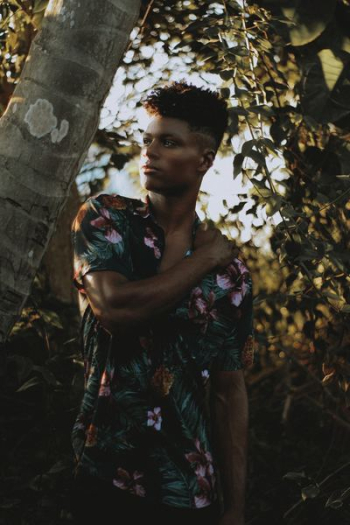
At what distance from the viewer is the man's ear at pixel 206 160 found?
2.45 meters

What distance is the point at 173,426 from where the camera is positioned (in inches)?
83.8

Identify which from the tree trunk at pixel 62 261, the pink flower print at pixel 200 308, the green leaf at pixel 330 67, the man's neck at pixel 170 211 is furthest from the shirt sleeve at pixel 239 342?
the tree trunk at pixel 62 261

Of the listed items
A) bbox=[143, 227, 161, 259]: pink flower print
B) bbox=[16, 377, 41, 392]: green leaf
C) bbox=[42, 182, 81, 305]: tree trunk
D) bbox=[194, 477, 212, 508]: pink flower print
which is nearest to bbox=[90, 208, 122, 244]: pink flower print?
bbox=[143, 227, 161, 259]: pink flower print

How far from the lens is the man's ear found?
2.45 m

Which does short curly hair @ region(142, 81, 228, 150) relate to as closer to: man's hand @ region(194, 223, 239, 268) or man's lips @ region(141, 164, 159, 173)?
man's lips @ region(141, 164, 159, 173)

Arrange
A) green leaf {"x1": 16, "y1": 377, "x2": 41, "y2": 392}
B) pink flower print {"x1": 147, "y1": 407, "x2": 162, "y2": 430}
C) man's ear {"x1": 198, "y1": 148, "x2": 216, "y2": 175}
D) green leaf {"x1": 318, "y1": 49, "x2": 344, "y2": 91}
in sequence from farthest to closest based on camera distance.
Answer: green leaf {"x1": 318, "y1": 49, "x2": 344, "y2": 91}, green leaf {"x1": 16, "y1": 377, "x2": 41, "y2": 392}, man's ear {"x1": 198, "y1": 148, "x2": 216, "y2": 175}, pink flower print {"x1": 147, "y1": 407, "x2": 162, "y2": 430}

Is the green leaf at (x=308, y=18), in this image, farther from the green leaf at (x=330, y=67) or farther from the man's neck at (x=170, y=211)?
the man's neck at (x=170, y=211)

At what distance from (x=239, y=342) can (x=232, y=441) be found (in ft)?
1.00

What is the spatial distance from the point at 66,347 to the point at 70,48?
2037 millimetres

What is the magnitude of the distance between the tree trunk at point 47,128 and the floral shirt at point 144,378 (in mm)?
188

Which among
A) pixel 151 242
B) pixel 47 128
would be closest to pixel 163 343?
pixel 151 242

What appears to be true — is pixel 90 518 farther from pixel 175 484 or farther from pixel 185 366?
pixel 185 366

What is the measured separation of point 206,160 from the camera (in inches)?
98.1

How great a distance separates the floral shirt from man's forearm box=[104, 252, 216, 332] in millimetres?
47
